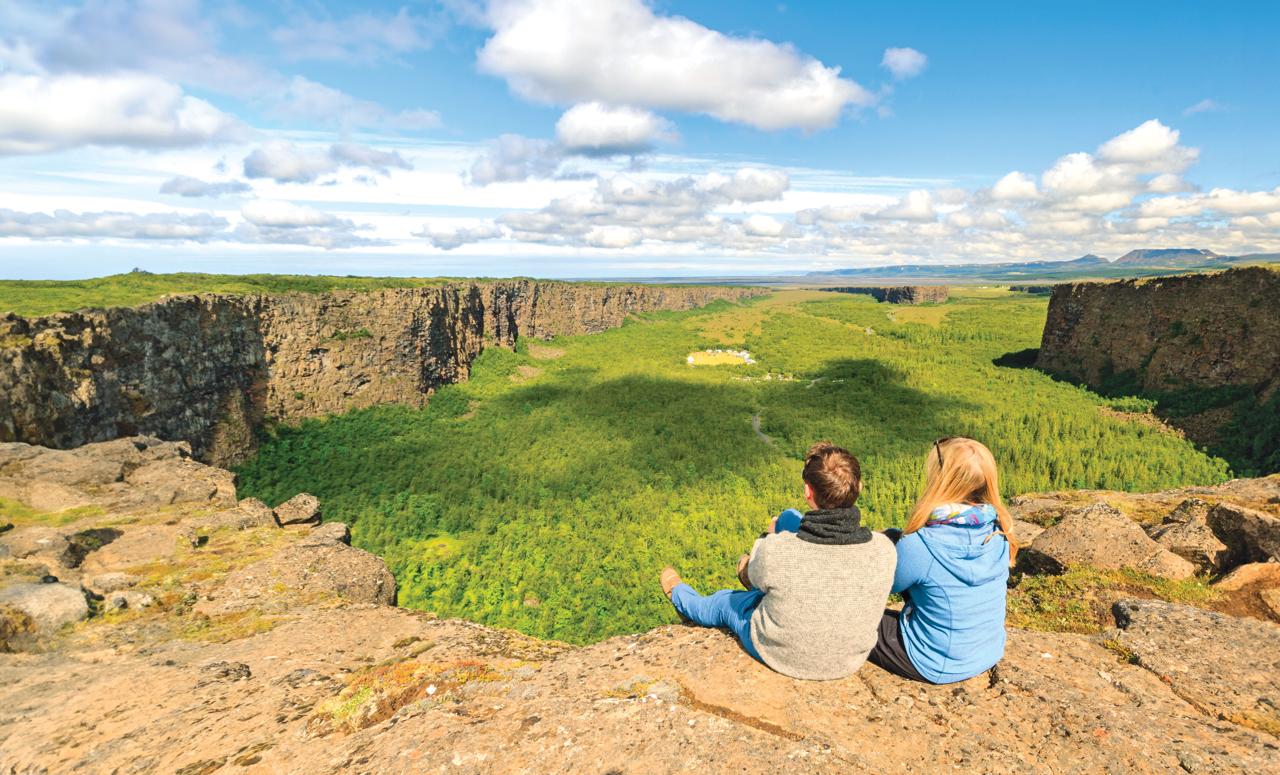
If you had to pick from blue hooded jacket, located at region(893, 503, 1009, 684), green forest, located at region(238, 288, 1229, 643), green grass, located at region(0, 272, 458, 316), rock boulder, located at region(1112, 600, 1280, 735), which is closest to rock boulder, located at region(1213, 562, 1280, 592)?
rock boulder, located at region(1112, 600, 1280, 735)

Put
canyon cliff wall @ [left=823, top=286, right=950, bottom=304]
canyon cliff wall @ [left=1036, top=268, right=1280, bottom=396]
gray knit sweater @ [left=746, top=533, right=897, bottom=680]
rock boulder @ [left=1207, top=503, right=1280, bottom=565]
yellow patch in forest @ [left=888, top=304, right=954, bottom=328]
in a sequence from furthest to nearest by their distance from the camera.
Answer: canyon cliff wall @ [left=823, top=286, right=950, bottom=304], yellow patch in forest @ [left=888, top=304, right=954, bottom=328], canyon cliff wall @ [left=1036, top=268, right=1280, bottom=396], rock boulder @ [left=1207, top=503, right=1280, bottom=565], gray knit sweater @ [left=746, top=533, right=897, bottom=680]

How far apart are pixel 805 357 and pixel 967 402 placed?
2509 cm

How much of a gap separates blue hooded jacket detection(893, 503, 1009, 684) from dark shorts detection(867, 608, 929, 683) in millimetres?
70

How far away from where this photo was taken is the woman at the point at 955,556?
173 inches

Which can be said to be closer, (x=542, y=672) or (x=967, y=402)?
(x=542, y=672)

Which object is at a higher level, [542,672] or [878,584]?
[878,584]

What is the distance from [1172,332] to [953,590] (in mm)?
48176

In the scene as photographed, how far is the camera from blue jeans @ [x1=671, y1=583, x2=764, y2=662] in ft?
18.2

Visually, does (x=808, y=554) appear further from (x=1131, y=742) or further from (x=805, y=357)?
(x=805, y=357)

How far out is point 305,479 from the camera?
29000mm

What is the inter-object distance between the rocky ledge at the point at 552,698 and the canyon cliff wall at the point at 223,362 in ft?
41.6

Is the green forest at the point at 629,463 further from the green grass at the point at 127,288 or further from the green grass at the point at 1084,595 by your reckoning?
the green grass at the point at 1084,595

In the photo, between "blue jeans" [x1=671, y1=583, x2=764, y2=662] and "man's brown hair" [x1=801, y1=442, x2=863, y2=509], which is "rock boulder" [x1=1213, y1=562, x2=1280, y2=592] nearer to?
"blue jeans" [x1=671, y1=583, x2=764, y2=662]

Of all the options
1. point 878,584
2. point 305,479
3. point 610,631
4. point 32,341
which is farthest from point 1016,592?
point 305,479
